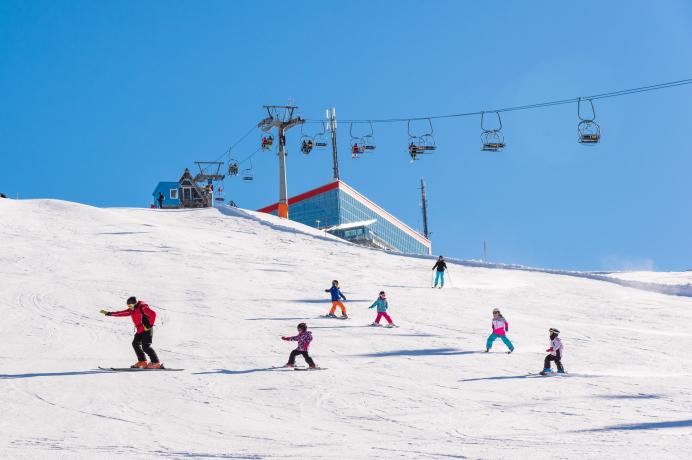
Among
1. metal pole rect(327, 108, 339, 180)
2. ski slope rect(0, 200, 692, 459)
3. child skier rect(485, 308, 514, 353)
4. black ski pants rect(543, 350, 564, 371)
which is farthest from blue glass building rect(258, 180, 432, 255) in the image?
black ski pants rect(543, 350, 564, 371)

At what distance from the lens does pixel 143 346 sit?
589 inches

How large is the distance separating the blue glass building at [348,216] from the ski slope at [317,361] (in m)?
47.6

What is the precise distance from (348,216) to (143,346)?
72.6m

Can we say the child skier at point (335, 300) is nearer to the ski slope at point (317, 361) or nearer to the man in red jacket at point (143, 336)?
the ski slope at point (317, 361)

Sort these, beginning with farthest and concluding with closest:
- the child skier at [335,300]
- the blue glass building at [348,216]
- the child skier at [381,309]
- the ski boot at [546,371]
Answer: the blue glass building at [348,216], the child skier at [335,300], the child skier at [381,309], the ski boot at [546,371]

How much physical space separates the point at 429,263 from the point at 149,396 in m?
23.2

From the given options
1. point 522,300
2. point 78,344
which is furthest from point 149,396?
point 522,300

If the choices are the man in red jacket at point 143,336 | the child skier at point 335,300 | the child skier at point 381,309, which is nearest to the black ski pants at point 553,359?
the child skier at point 381,309

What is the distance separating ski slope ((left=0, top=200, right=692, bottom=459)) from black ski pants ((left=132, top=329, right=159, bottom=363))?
404 mm

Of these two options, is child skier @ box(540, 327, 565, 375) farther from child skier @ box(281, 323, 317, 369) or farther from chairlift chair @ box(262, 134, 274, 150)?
chairlift chair @ box(262, 134, 274, 150)

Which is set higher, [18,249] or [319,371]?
[18,249]

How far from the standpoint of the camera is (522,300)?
27125 mm

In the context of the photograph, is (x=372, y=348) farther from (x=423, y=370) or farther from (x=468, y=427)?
(x=468, y=427)

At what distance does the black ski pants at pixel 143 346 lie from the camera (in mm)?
14938
